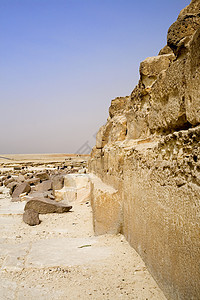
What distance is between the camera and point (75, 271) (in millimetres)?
2262

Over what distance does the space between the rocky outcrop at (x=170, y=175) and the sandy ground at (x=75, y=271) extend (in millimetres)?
141

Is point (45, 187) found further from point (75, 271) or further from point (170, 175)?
point (170, 175)

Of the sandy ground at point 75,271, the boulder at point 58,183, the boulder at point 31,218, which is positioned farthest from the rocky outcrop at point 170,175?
the boulder at point 58,183

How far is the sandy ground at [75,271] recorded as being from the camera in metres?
1.96

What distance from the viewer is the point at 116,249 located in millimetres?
2744

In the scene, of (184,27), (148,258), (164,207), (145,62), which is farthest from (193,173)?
(145,62)

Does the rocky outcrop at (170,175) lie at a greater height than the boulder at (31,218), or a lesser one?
greater

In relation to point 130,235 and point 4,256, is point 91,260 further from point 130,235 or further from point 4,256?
point 4,256

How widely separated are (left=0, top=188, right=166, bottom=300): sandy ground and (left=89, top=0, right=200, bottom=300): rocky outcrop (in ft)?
0.46

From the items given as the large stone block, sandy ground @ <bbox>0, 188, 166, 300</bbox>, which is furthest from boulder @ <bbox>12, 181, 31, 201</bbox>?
sandy ground @ <bbox>0, 188, 166, 300</bbox>

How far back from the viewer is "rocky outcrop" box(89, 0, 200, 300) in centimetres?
151

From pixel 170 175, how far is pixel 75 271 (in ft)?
3.89

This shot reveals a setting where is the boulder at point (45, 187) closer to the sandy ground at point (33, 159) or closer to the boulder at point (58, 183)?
the boulder at point (58, 183)

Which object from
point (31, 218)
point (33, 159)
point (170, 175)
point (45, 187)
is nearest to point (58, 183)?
point (45, 187)
